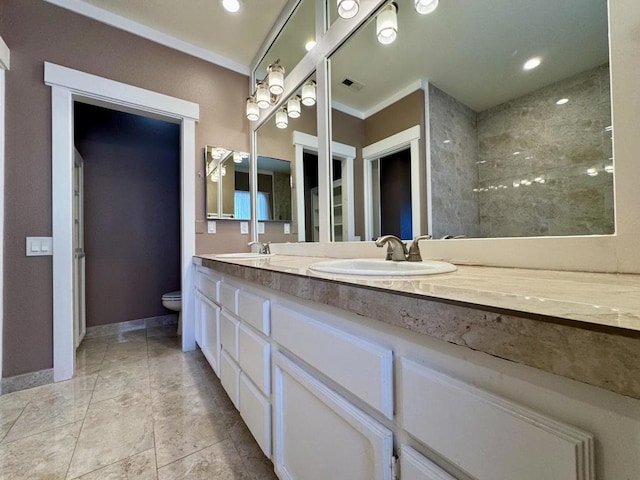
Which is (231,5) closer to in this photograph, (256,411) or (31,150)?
(31,150)

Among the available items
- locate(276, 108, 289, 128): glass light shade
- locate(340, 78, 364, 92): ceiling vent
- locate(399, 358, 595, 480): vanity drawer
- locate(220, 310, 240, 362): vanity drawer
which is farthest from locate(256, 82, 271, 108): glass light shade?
locate(399, 358, 595, 480): vanity drawer

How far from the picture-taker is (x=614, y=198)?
699 mm

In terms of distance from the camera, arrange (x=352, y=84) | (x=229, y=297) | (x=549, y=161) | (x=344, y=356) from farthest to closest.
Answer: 1. (x=352, y=84)
2. (x=229, y=297)
3. (x=549, y=161)
4. (x=344, y=356)

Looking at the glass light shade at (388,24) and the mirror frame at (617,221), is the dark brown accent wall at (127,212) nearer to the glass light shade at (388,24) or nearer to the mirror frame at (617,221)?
the glass light shade at (388,24)

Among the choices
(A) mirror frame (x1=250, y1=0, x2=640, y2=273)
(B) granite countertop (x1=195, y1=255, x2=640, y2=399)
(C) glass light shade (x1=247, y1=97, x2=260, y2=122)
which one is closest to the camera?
(B) granite countertop (x1=195, y1=255, x2=640, y2=399)

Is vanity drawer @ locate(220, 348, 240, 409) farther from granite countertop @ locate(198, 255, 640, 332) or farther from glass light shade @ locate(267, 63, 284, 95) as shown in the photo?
glass light shade @ locate(267, 63, 284, 95)

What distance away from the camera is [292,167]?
7.21 ft

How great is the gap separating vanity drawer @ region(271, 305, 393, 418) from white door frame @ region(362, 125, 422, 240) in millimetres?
725

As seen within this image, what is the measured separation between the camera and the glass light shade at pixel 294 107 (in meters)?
2.03

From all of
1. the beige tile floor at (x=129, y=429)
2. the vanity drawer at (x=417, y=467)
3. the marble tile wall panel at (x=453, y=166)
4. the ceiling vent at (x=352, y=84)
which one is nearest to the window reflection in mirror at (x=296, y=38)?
the ceiling vent at (x=352, y=84)

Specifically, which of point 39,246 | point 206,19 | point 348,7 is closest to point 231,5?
point 206,19

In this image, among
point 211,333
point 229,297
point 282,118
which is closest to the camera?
point 229,297

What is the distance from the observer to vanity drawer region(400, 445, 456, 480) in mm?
431

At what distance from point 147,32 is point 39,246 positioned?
1783 mm
